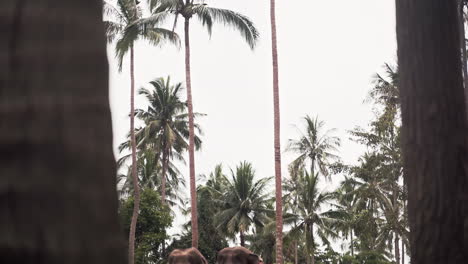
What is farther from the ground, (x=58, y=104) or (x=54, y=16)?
(x=54, y=16)

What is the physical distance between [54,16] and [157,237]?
30743 millimetres

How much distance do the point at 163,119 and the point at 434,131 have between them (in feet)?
137

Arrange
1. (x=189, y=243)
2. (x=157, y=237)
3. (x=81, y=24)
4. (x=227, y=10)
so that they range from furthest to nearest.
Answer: (x=189, y=243)
(x=157, y=237)
(x=227, y=10)
(x=81, y=24)

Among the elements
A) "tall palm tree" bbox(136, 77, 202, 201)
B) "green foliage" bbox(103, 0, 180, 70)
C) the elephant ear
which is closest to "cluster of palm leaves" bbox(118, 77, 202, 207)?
"tall palm tree" bbox(136, 77, 202, 201)

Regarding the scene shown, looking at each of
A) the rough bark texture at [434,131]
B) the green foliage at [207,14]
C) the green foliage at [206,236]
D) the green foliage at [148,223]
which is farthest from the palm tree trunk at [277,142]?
the green foliage at [206,236]

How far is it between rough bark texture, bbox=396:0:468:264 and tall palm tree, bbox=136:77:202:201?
4067cm

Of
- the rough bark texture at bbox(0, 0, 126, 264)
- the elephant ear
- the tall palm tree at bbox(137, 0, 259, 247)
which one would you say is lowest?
the elephant ear

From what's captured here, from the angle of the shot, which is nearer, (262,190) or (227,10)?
(227,10)

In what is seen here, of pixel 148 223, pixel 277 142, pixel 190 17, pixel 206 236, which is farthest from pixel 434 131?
pixel 206 236

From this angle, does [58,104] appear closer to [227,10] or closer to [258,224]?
[227,10]

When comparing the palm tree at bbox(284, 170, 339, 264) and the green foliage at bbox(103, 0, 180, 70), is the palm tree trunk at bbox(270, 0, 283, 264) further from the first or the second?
the palm tree at bbox(284, 170, 339, 264)

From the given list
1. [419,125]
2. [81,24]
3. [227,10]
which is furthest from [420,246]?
[227,10]

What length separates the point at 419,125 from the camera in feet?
11.3

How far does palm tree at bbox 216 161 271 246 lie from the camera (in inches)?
1727
